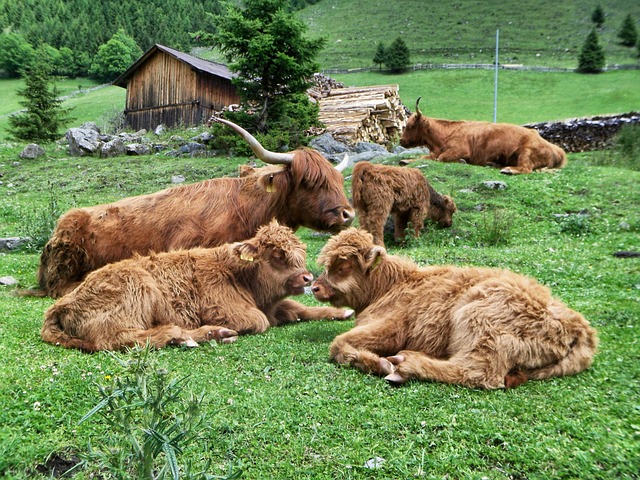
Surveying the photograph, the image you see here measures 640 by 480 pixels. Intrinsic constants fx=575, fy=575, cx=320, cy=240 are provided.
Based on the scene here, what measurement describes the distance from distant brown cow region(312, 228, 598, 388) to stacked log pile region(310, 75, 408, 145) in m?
20.0

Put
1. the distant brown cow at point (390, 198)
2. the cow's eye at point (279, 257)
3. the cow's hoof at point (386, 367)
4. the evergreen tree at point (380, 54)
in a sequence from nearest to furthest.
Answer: the cow's hoof at point (386, 367) < the cow's eye at point (279, 257) < the distant brown cow at point (390, 198) < the evergreen tree at point (380, 54)

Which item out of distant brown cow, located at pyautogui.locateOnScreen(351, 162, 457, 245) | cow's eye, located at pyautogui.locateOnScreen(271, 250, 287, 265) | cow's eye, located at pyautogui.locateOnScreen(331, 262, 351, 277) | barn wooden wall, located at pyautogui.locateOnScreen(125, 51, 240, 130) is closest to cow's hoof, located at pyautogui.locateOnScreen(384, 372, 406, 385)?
cow's eye, located at pyautogui.locateOnScreen(331, 262, 351, 277)

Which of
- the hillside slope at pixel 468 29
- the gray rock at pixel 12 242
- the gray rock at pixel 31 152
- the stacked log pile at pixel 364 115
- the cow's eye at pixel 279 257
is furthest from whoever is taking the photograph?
the stacked log pile at pixel 364 115

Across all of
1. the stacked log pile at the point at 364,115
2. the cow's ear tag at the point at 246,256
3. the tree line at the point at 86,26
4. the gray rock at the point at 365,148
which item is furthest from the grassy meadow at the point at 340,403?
the tree line at the point at 86,26

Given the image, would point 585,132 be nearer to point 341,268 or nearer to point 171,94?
point 341,268

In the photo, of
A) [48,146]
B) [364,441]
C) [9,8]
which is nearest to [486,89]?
[48,146]

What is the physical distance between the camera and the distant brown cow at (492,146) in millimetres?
18562

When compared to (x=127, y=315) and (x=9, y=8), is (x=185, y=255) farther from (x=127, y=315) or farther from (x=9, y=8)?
(x=9, y=8)

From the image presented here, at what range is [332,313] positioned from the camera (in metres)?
7.82

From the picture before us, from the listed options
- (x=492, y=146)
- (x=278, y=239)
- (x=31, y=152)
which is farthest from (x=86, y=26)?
(x=278, y=239)

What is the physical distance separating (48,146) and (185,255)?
83.5 feet

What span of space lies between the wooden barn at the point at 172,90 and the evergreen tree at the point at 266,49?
11.5 metres

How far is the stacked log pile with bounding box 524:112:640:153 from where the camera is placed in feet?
79.4

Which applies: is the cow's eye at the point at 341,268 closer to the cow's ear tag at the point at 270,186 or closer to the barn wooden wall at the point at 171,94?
the cow's ear tag at the point at 270,186
